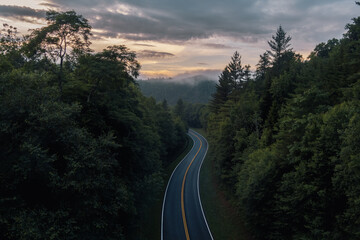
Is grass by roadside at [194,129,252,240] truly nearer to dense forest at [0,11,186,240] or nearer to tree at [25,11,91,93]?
dense forest at [0,11,186,240]

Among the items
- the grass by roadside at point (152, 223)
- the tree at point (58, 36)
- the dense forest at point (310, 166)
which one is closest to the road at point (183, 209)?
the grass by roadside at point (152, 223)

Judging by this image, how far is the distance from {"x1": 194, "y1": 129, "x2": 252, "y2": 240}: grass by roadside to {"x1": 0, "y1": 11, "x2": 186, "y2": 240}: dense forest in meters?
10.0

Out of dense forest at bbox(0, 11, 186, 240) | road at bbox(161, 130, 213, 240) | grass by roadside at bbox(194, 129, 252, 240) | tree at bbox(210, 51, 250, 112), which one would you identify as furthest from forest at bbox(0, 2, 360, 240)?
tree at bbox(210, 51, 250, 112)

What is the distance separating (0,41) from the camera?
19250 mm

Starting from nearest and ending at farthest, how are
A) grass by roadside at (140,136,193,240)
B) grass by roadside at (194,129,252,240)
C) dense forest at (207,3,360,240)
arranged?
dense forest at (207,3,360,240)
grass by roadside at (140,136,193,240)
grass by roadside at (194,129,252,240)

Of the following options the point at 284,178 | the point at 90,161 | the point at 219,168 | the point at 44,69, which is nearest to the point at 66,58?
the point at 44,69

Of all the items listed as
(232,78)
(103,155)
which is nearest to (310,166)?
(103,155)

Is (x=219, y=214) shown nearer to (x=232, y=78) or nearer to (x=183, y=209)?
(x=183, y=209)

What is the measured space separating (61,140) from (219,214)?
23.1 m

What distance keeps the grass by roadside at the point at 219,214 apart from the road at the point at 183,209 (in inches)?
34.6

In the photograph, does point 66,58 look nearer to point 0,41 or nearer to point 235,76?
point 0,41

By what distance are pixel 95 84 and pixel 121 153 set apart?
7.26 m

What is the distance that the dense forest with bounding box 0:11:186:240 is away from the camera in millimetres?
12539

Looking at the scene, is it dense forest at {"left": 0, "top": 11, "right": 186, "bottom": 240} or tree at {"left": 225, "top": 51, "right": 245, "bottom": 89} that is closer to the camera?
dense forest at {"left": 0, "top": 11, "right": 186, "bottom": 240}
